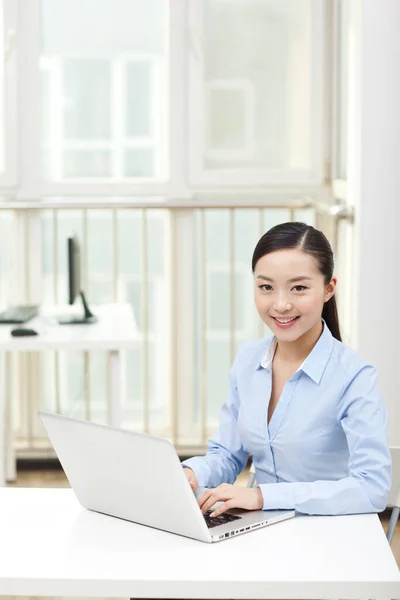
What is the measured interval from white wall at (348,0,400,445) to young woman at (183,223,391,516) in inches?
58.2

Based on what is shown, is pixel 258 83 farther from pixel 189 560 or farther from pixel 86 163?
pixel 189 560

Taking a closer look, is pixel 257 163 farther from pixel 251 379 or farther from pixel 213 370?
pixel 251 379

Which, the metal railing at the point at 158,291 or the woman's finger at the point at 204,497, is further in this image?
the metal railing at the point at 158,291

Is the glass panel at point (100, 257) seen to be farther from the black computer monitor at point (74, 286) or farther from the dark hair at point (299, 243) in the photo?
the dark hair at point (299, 243)

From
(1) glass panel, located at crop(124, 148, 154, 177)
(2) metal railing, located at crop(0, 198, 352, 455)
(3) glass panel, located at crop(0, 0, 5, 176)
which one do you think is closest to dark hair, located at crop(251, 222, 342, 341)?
(2) metal railing, located at crop(0, 198, 352, 455)

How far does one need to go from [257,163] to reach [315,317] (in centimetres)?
247

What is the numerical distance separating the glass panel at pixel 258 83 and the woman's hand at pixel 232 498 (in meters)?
2.73

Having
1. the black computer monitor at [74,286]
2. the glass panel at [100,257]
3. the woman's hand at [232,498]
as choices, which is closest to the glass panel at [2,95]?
the glass panel at [100,257]

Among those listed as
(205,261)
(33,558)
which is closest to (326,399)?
(33,558)

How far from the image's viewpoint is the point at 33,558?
1306 mm

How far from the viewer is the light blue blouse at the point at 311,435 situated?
1511mm

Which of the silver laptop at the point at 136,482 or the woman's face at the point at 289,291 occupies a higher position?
the woman's face at the point at 289,291

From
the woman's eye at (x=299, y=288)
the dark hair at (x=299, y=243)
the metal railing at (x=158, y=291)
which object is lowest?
the metal railing at (x=158, y=291)

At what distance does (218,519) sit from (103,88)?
2900mm
